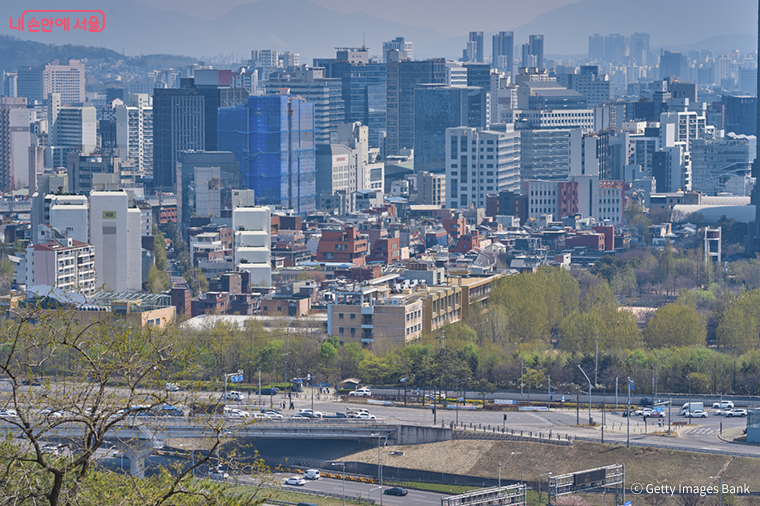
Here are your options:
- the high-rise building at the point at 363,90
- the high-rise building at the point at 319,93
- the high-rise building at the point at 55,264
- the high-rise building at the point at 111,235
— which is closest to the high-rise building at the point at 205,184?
the high-rise building at the point at 111,235

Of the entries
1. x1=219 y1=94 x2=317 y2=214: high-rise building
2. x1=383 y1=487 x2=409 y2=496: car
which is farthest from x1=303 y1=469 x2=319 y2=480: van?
x1=219 y1=94 x2=317 y2=214: high-rise building

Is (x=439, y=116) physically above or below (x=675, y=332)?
above

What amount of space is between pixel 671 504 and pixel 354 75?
12800cm

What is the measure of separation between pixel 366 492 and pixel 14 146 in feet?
349

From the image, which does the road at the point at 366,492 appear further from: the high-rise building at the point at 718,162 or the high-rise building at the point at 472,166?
the high-rise building at the point at 718,162

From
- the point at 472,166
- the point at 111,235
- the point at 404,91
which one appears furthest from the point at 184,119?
the point at 111,235

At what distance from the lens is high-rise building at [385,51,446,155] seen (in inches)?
5827

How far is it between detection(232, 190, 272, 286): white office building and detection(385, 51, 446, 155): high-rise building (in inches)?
3171

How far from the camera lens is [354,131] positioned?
433 ft

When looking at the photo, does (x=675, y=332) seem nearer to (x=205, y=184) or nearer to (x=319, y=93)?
(x=205, y=184)

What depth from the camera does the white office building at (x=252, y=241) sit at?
217 ft

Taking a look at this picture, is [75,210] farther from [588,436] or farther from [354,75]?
[354,75]

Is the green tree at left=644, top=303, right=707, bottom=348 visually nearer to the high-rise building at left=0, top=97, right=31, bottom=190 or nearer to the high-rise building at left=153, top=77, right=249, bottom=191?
the high-rise building at left=153, top=77, right=249, bottom=191

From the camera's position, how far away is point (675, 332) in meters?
50.1
